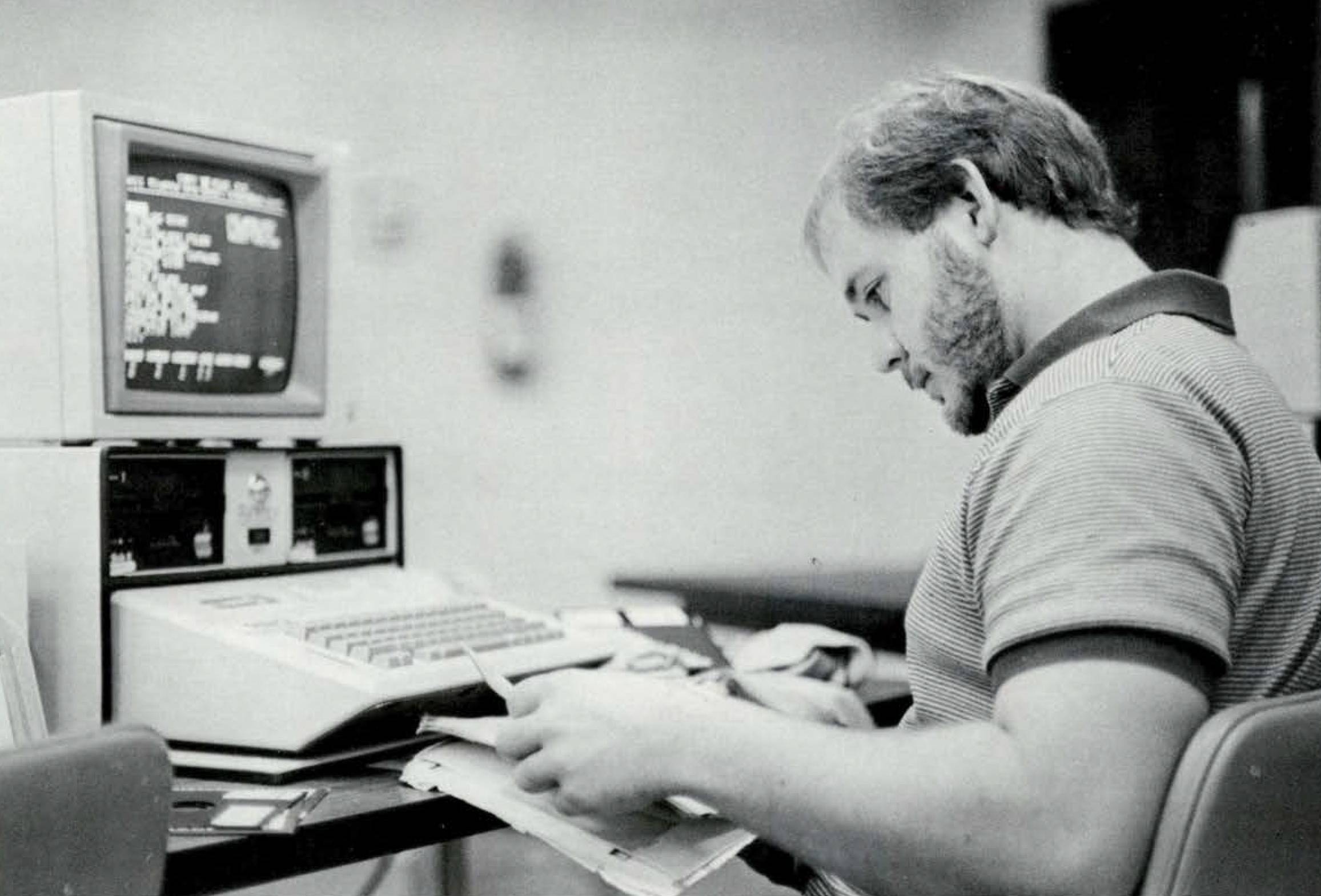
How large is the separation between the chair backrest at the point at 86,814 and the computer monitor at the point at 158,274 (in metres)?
0.57

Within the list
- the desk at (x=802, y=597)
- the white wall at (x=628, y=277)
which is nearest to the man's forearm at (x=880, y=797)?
the desk at (x=802, y=597)

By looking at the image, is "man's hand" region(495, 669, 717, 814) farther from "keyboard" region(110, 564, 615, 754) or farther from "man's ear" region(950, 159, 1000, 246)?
"man's ear" region(950, 159, 1000, 246)

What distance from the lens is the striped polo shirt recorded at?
73 centimetres

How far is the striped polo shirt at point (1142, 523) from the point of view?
73cm

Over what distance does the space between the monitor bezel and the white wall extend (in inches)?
44.9

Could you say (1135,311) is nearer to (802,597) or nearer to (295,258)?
(295,258)

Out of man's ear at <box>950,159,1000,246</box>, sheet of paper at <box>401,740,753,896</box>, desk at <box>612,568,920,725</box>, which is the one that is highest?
man's ear at <box>950,159,1000,246</box>

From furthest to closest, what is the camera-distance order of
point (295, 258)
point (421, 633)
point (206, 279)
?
1. point (295, 258)
2. point (206, 279)
3. point (421, 633)

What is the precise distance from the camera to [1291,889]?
2.53 ft

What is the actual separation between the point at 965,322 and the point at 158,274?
31.4 inches

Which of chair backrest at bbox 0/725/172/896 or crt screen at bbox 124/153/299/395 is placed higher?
crt screen at bbox 124/153/299/395

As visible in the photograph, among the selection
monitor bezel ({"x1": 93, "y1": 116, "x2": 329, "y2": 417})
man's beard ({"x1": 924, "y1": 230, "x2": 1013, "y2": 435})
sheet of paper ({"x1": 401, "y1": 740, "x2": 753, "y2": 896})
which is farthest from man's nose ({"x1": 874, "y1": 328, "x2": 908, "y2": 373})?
monitor bezel ({"x1": 93, "y1": 116, "x2": 329, "y2": 417})

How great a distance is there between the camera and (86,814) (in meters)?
0.67

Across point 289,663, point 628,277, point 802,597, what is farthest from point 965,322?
point 628,277
